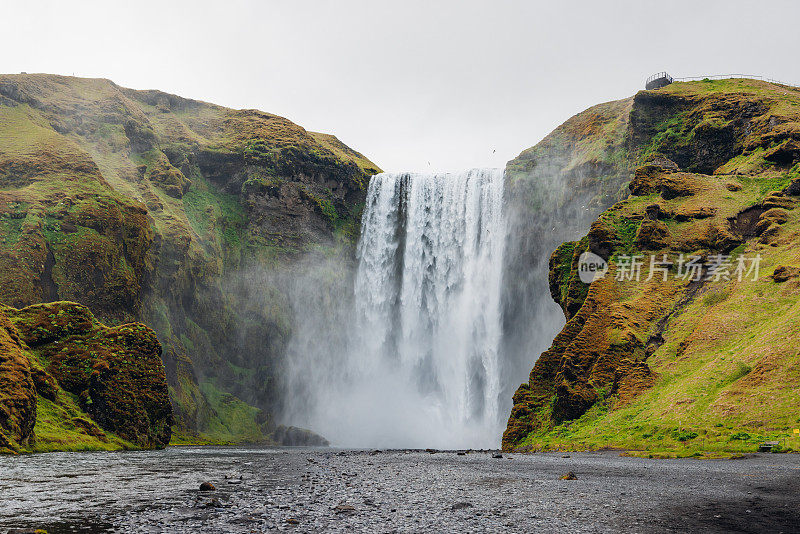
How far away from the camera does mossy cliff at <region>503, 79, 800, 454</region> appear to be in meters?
22.7

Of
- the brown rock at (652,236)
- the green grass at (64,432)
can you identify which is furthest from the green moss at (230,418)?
the brown rock at (652,236)

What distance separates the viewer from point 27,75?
232 feet

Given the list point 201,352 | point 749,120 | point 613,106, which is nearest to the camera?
point 749,120

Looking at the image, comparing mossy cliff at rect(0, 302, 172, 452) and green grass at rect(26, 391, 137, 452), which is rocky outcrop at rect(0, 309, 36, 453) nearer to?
mossy cliff at rect(0, 302, 172, 452)

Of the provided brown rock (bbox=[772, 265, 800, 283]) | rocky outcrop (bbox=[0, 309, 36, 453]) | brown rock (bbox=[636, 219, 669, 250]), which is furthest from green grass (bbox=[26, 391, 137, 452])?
brown rock (bbox=[772, 265, 800, 283])

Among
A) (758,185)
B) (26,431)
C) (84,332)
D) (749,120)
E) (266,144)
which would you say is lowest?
(26,431)

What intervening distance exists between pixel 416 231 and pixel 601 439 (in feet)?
152

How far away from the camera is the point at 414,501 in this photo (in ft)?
34.8

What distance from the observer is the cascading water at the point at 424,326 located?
61.0m

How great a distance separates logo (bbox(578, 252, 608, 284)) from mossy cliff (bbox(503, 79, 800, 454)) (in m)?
0.51

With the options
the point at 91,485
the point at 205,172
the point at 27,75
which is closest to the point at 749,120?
the point at 91,485

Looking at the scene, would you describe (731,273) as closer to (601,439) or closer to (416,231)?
(601,439)

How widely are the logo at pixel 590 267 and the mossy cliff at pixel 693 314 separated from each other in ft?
1.67

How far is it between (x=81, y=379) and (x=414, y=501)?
32331 mm
